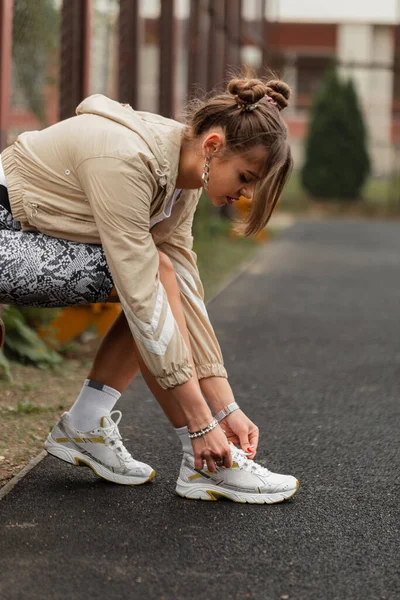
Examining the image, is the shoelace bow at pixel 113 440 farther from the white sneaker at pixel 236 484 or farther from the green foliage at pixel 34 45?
the green foliage at pixel 34 45

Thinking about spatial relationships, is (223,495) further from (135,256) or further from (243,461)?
(135,256)

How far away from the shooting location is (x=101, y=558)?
2539mm

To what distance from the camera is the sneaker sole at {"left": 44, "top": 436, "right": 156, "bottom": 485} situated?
3.14 meters

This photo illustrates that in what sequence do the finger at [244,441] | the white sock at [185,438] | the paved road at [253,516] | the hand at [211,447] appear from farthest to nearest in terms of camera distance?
1. the finger at [244,441]
2. the white sock at [185,438]
3. the hand at [211,447]
4. the paved road at [253,516]

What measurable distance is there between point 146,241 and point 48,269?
33 cm

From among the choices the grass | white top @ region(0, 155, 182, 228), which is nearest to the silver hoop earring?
white top @ region(0, 155, 182, 228)

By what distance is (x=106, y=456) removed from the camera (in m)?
3.14

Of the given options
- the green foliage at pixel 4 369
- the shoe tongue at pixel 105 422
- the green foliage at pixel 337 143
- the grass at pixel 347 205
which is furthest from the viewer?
the green foliage at pixel 337 143

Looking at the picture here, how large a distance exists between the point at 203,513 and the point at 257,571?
1.48 feet

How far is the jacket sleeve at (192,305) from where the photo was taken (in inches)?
122

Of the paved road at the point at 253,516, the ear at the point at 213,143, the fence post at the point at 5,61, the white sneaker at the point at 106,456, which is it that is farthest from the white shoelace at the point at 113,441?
the fence post at the point at 5,61

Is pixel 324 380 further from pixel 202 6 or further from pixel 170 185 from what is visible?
pixel 202 6

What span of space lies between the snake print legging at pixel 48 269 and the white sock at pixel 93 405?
1.18ft

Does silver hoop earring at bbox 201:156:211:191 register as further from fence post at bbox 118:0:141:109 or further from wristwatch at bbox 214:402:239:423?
fence post at bbox 118:0:141:109
